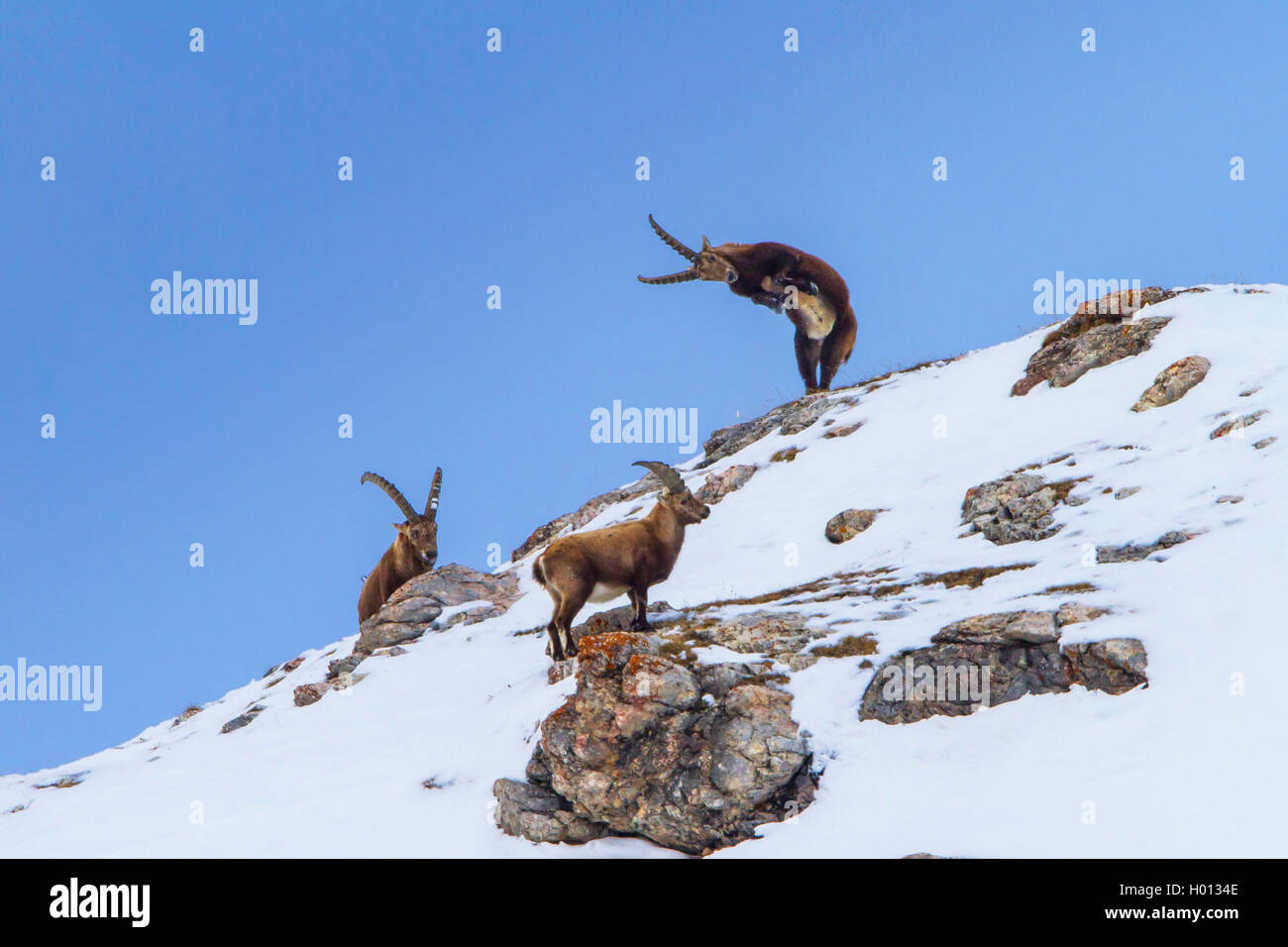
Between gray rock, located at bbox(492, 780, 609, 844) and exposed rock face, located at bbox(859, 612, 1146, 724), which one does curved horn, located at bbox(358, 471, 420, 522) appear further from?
exposed rock face, located at bbox(859, 612, 1146, 724)

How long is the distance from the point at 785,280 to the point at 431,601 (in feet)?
35.7

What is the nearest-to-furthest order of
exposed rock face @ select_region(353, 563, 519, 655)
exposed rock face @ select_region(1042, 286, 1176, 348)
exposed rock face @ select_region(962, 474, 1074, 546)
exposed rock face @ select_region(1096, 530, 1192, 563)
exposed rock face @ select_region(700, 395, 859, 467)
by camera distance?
exposed rock face @ select_region(1096, 530, 1192, 563), exposed rock face @ select_region(962, 474, 1074, 546), exposed rock face @ select_region(353, 563, 519, 655), exposed rock face @ select_region(1042, 286, 1176, 348), exposed rock face @ select_region(700, 395, 859, 467)

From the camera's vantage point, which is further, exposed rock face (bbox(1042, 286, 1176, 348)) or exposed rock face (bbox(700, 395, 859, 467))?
exposed rock face (bbox(700, 395, 859, 467))

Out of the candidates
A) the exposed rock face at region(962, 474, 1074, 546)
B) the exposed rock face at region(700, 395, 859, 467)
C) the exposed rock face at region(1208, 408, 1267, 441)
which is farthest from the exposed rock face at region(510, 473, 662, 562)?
the exposed rock face at region(1208, 408, 1267, 441)

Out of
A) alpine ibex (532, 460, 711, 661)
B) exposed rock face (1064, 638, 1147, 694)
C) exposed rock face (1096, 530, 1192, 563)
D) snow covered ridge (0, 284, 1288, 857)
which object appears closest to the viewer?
snow covered ridge (0, 284, 1288, 857)

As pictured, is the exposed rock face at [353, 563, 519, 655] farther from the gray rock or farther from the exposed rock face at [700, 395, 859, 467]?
the gray rock

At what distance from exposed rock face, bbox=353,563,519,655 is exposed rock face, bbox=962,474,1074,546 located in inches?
315

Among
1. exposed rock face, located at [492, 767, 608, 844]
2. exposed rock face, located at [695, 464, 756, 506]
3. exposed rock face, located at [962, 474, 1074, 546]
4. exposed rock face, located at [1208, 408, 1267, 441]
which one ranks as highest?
exposed rock face, located at [695, 464, 756, 506]

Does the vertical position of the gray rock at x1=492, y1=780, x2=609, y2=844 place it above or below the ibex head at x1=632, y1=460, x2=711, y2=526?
below

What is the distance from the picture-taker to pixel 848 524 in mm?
14133

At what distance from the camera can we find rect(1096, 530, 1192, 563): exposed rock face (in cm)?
941

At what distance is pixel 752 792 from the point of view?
25.0 feet
